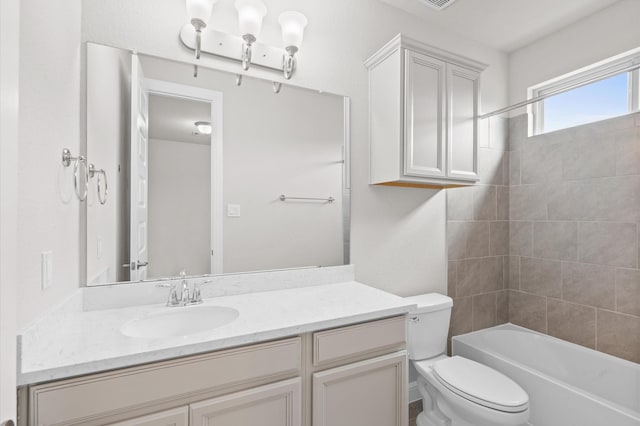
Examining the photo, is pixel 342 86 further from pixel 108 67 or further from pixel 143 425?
pixel 143 425

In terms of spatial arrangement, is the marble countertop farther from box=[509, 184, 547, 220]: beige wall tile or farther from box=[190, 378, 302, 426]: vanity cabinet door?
box=[509, 184, 547, 220]: beige wall tile

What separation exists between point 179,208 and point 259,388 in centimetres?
87

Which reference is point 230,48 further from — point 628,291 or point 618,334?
point 618,334

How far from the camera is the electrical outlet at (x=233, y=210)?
158 cm

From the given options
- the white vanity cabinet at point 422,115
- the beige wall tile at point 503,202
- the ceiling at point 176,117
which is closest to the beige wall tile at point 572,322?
the beige wall tile at point 503,202

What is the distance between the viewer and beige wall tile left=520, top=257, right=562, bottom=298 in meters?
2.32

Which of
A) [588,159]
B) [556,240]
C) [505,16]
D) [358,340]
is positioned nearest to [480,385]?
[358,340]

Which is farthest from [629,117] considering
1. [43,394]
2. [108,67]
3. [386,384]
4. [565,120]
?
[43,394]

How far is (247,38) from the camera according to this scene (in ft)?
5.04

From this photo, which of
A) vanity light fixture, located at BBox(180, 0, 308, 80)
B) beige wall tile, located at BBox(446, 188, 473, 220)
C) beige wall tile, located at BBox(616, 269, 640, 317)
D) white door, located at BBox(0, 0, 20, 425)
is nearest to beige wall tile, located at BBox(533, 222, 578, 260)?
beige wall tile, located at BBox(616, 269, 640, 317)

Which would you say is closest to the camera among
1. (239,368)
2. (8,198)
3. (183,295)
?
(8,198)

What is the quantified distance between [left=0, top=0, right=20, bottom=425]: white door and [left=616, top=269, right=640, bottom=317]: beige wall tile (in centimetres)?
283

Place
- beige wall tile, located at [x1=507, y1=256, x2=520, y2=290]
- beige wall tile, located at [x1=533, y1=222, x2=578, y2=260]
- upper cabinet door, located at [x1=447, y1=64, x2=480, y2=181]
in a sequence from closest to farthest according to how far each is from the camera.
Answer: upper cabinet door, located at [x1=447, y1=64, x2=480, y2=181] < beige wall tile, located at [x1=533, y1=222, x2=578, y2=260] < beige wall tile, located at [x1=507, y1=256, x2=520, y2=290]

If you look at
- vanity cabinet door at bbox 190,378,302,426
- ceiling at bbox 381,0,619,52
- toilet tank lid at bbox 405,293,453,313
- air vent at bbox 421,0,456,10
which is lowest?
vanity cabinet door at bbox 190,378,302,426
